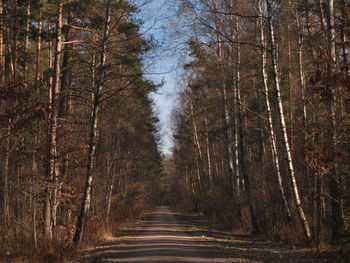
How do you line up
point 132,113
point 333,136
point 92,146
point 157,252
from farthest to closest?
point 132,113, point 92,146, point 157,252, point 333,136

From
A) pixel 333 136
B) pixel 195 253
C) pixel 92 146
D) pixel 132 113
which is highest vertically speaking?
pixel 132 113

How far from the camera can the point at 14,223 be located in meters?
11.7

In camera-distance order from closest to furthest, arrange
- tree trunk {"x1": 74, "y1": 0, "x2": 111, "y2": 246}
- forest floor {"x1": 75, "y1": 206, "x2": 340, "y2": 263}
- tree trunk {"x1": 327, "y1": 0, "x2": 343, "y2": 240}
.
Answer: tree trunk {"x1": 327, "y1": 0, "x2": 343, "y2": 240}, forest floor {"x1": 75, "y1": 206, "x2": 340, "y2": 263}, tree trunk {"x1": 74, "y1": 0, "x2": 111, "y2": 246}

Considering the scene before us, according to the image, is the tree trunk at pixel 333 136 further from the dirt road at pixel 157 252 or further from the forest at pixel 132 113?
the dirt road at pixel 157 252

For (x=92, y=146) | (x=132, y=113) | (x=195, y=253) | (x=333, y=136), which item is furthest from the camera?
(x=132, y=113)

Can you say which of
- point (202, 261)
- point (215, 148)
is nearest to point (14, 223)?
point (202, 261)

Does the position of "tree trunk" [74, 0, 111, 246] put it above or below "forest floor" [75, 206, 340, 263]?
above

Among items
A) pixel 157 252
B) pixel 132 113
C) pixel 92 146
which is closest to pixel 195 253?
pixel 157 252

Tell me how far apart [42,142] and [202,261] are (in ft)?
19.1

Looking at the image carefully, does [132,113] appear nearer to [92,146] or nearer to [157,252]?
[92,146]

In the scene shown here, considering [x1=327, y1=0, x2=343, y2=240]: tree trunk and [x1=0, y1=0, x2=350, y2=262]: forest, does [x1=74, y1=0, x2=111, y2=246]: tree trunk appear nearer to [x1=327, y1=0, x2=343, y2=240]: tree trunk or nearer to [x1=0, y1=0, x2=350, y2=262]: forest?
[x1=0, y1=0, x2=350, y2=262]: forest

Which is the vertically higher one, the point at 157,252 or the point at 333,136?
the point at 333,136

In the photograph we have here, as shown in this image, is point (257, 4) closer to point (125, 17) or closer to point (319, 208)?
point (125, 17)

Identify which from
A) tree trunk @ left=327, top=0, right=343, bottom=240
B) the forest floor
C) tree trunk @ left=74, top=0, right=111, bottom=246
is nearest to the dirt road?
the forest floor
